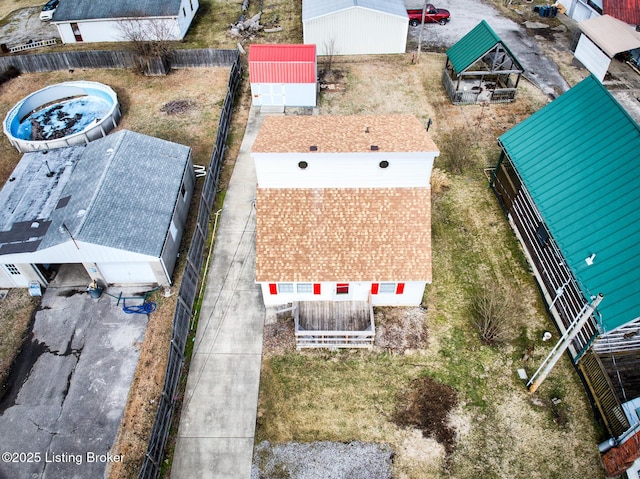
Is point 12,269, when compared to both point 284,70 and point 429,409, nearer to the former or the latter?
point 429,409

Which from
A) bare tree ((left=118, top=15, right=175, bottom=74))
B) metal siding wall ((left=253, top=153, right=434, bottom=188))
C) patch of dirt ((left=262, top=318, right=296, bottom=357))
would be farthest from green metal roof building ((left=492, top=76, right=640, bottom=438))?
bare tree ((left=118, top=15, right=175, bottom=74))

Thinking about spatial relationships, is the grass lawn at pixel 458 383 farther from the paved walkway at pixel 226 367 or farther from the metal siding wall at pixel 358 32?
the metal siding wall at pixel 358 32

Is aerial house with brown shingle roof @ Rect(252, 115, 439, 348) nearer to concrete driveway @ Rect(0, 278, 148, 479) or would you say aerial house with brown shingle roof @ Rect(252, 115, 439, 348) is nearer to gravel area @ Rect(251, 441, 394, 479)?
gravel area @ Rect(251, 441, 394, 479)

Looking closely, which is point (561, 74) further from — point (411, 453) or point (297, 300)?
point (411, 453)

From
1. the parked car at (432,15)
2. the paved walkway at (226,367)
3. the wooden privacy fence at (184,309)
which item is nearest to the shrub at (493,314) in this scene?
the paved walkway at (226,367)

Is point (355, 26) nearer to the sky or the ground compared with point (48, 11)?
nearer to the sky

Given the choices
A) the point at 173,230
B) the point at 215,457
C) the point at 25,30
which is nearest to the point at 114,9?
the point at 25,30

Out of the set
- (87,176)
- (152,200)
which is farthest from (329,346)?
(87,176)
